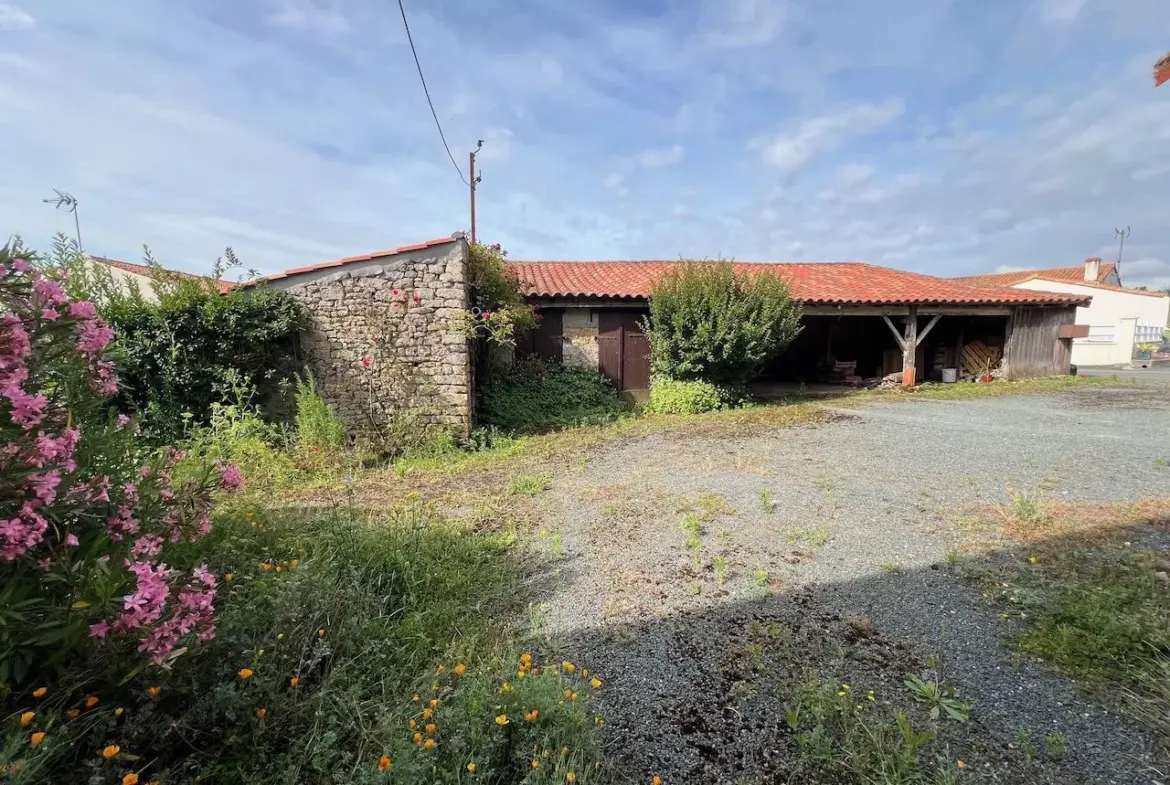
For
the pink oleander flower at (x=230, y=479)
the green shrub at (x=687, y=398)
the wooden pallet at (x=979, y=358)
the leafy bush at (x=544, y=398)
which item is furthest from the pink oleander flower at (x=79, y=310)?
the wooden pallet at (x=979, y=358)

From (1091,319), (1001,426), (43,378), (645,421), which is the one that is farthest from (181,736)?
(1091,319)

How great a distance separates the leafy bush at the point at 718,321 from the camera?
9492 mm

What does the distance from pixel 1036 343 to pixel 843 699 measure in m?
16.8

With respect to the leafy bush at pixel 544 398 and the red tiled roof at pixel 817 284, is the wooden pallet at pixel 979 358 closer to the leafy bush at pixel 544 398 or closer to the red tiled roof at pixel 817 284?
the red tiled roof at pixel 817 284

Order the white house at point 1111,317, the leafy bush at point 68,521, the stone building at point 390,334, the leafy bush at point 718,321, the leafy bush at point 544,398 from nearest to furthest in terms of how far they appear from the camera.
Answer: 1. the leafy bush at point 68,521
2. the stone building at point 390,334
3. the leafy bush at point 544,398
4. the leafy bush at point 718,321
5. the white house at point 1111,317

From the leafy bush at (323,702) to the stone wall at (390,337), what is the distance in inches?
180

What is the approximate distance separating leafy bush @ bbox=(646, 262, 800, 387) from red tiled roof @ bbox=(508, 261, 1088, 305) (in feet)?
3.80

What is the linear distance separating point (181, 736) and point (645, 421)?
8153 mm

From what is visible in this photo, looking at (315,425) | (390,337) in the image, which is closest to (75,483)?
(315,425)

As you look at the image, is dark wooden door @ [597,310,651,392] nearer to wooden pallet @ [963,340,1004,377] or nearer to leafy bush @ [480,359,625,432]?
leafy bush @ [480,359,625,432]

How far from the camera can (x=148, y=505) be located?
203 centimetres

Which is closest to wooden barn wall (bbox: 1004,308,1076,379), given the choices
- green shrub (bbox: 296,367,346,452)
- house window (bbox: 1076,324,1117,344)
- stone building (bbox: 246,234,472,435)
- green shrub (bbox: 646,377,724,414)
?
green shrub (bbox: 646,377,724,414)

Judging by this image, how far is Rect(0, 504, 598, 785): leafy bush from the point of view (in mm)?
1651

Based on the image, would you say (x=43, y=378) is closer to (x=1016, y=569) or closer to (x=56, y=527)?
(x=56, y=527)
